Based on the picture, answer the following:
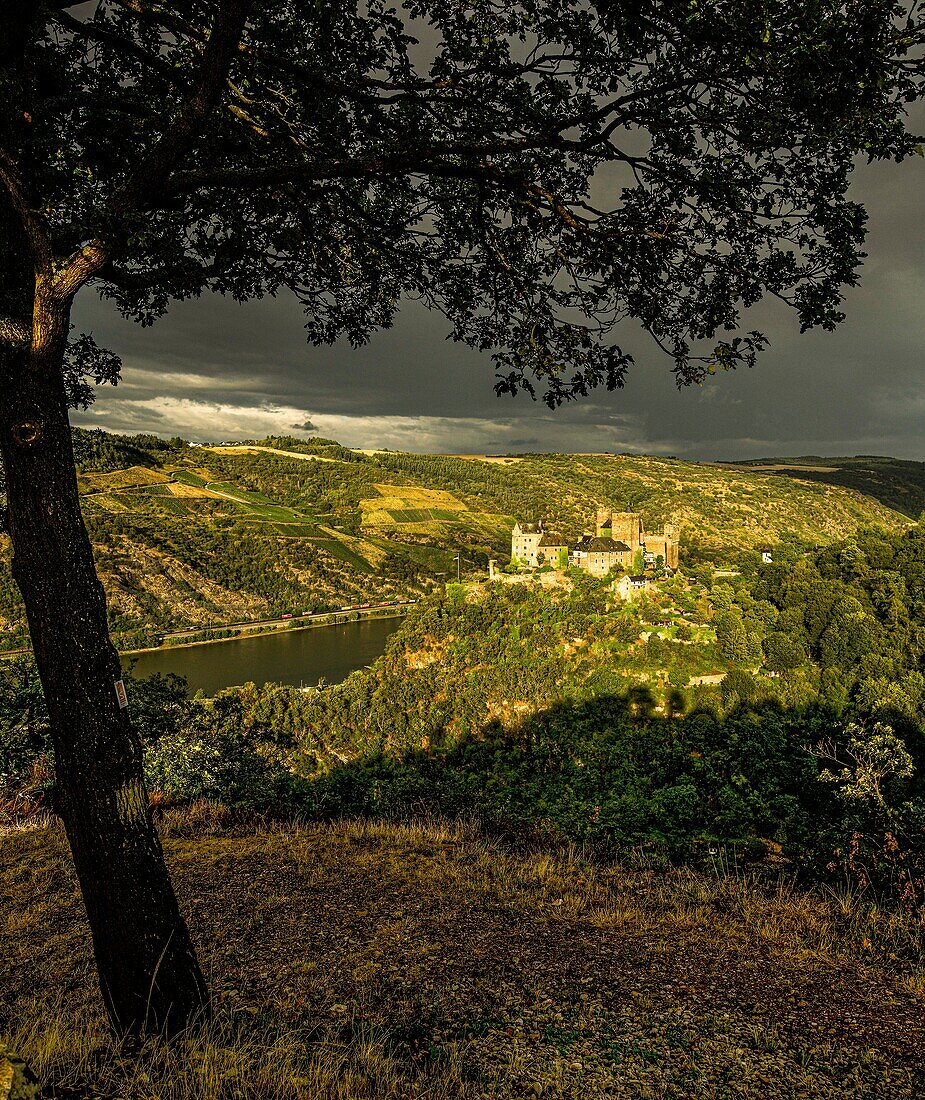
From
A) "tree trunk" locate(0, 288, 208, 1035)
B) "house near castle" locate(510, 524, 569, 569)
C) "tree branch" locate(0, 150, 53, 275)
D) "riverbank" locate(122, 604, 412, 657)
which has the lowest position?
"riverbank" locate(122, 604, 412, 657)

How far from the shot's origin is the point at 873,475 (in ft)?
549

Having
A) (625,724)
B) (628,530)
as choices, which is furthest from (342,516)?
(625,724)

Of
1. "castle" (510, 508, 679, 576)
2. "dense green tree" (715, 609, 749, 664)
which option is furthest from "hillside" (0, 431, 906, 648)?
"dense green tree" (715, 609, 749, 664)

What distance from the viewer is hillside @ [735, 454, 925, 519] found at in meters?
149

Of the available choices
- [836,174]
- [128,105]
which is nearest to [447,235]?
[128,105]

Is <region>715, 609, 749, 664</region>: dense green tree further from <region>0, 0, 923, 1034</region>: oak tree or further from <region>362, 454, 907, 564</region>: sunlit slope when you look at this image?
<region>362, 454, 907, 564</region>: sunlit slope

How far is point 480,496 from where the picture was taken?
134 meters

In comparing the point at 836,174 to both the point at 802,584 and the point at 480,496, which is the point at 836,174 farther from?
the point at 480,496

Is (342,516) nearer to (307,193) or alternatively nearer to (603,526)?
(603,526)

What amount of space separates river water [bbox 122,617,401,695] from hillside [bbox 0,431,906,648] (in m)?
6.25

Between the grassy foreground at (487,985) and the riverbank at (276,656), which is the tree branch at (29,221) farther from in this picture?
the riverbank at (276,656)

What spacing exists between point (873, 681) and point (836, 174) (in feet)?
106

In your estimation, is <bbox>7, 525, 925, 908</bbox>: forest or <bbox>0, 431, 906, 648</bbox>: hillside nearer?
<bbox>7, 525, 925, 908</bbox>: forest

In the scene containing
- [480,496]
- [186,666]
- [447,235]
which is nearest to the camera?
[447,235]
